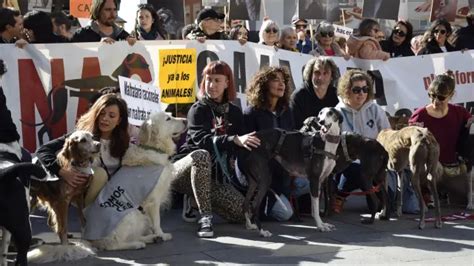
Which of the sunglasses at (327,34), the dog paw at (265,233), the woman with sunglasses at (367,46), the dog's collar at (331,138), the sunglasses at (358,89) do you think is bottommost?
the dog paw at (265,233)

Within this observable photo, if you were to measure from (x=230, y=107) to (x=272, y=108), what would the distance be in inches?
16.6

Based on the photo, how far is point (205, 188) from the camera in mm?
6586

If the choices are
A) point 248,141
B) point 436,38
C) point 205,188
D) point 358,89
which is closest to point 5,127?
point 205,188

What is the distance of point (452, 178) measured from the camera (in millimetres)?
7938

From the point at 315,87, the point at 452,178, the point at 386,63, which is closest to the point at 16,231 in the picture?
the point at 315,87

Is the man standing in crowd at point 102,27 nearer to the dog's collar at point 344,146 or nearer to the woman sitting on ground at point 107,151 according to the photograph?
the woman sitting on ground at point 107,151

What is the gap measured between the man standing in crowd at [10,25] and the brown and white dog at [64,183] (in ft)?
7.62

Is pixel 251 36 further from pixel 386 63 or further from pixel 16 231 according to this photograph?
pixel 16 231

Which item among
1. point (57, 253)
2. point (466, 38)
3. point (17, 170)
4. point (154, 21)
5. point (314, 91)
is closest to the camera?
point (17, 170)

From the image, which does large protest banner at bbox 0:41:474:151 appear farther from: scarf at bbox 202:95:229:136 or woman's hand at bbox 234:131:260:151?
woman's hand at bbox 234:131:260:151

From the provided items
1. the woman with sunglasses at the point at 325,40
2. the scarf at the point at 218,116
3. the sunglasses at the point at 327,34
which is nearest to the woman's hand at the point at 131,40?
the scarf at the point at 218,116

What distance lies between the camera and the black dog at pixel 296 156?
654cm

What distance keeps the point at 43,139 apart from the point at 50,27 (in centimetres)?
134

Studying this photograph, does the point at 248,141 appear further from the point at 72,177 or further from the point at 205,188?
the point at 72,177
